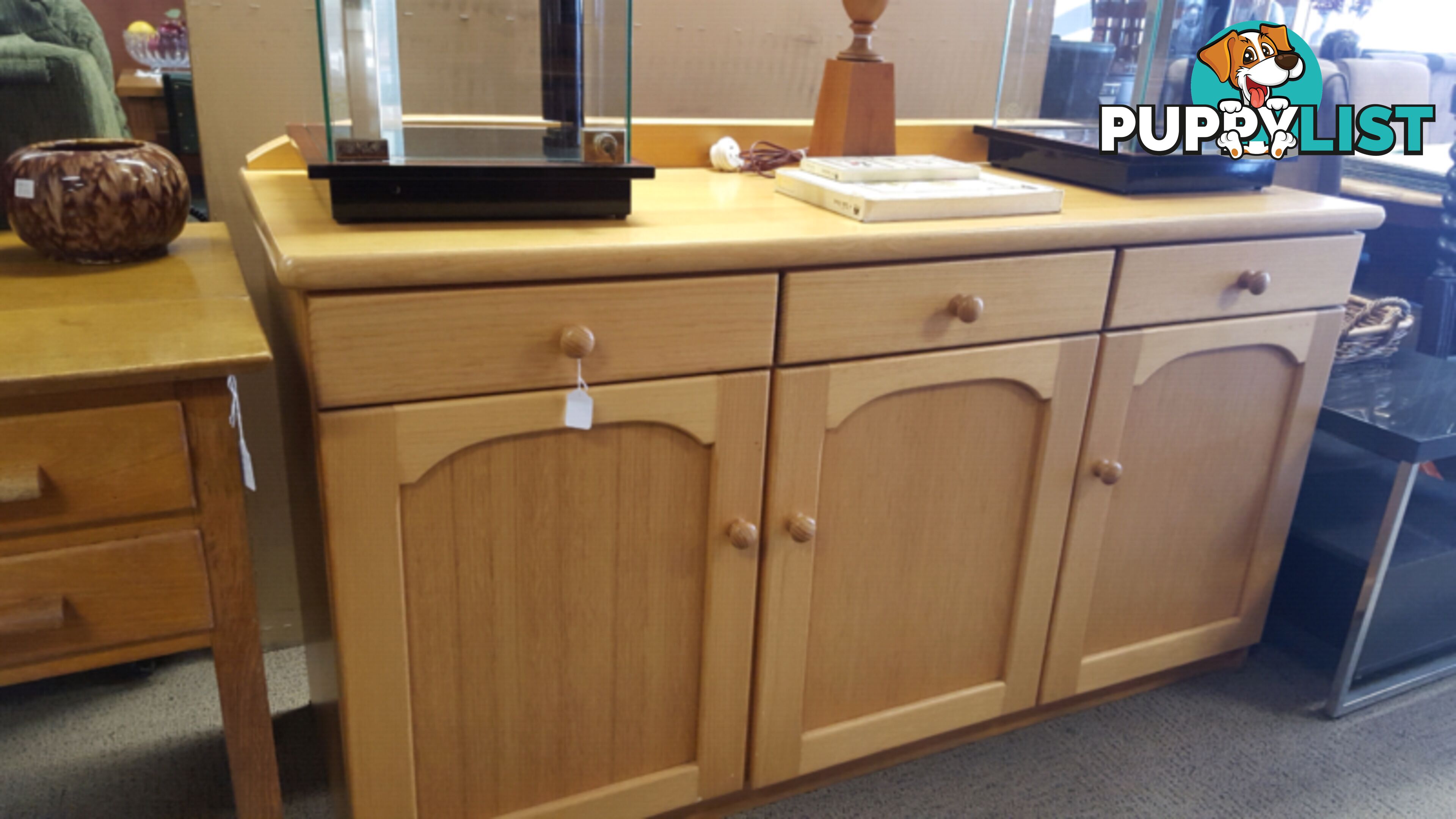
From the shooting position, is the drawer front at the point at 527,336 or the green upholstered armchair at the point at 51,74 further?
the green upholstered armchair at the point at 51,74

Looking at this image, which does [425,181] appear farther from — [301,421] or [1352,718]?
[1352,718]

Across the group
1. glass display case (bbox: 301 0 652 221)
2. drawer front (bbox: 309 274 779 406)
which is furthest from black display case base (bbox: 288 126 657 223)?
drawer front (bbox: 309 274 779 406)

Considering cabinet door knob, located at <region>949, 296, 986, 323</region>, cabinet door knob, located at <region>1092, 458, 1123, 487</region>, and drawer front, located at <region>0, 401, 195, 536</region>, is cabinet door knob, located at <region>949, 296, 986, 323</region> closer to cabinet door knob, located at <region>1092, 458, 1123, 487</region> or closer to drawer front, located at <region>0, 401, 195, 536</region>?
cabinet door knob, located at <region>1092, 458, 1123, 487</region>

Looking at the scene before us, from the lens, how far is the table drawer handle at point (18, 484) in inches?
30.8

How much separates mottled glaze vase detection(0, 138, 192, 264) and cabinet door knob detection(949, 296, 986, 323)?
0.83 meters

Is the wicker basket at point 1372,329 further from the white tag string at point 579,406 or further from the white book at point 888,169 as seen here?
the white tag string at point 579,406

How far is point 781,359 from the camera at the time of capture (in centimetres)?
107

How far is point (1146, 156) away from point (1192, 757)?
0.85 metres

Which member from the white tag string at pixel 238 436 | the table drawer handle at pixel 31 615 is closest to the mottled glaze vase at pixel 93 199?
the white tag string at pixel 238 436

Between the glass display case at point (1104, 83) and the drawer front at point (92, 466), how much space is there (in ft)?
3.78

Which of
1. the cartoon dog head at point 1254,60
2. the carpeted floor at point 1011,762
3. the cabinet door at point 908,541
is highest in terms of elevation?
the cartoon dog head at point 1254,60

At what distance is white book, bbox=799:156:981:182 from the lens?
1205 mm

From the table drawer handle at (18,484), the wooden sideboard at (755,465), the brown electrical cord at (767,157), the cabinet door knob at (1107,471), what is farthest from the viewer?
the brown electrical cord at (767,157)

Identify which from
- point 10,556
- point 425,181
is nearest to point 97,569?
point 10,556
